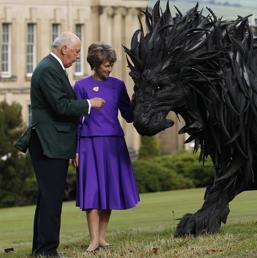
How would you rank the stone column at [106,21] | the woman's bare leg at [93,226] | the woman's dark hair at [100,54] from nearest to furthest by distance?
1. the woman's dark hair at [100,54]
2. the woman's bare leg at [93,226]
3. the stone column at [106,21]

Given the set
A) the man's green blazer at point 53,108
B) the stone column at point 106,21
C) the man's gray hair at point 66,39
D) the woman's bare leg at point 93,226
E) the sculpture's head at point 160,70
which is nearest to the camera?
the man's green blazer at point 53,108

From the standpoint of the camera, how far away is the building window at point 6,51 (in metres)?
71.4

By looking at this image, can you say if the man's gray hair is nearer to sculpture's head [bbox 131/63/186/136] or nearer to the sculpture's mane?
the sculpture's mane

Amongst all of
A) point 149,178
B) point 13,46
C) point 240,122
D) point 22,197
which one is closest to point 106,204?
point 240,122

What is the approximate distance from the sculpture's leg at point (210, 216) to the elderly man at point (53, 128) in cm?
151

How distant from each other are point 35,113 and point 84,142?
2.38 ft

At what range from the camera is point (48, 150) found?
1402cm

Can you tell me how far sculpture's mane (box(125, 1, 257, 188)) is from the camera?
47.3 ft

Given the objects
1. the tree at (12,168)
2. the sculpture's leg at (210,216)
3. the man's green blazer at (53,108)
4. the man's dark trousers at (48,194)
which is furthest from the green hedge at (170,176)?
the man's green blazer at (53,108)

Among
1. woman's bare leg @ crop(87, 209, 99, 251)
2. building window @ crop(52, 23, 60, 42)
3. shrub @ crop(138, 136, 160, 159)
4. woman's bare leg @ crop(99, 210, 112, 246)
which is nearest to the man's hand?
woman's bare leg @ crop(87, 209, 99, 251)

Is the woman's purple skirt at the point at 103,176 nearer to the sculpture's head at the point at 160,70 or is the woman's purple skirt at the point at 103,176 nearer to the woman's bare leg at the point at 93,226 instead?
the woman's bare leg at the point at 93,226

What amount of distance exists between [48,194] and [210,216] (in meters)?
1.92

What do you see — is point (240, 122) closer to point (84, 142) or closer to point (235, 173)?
point (235, 173)

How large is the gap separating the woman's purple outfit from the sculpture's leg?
0.63 metres
